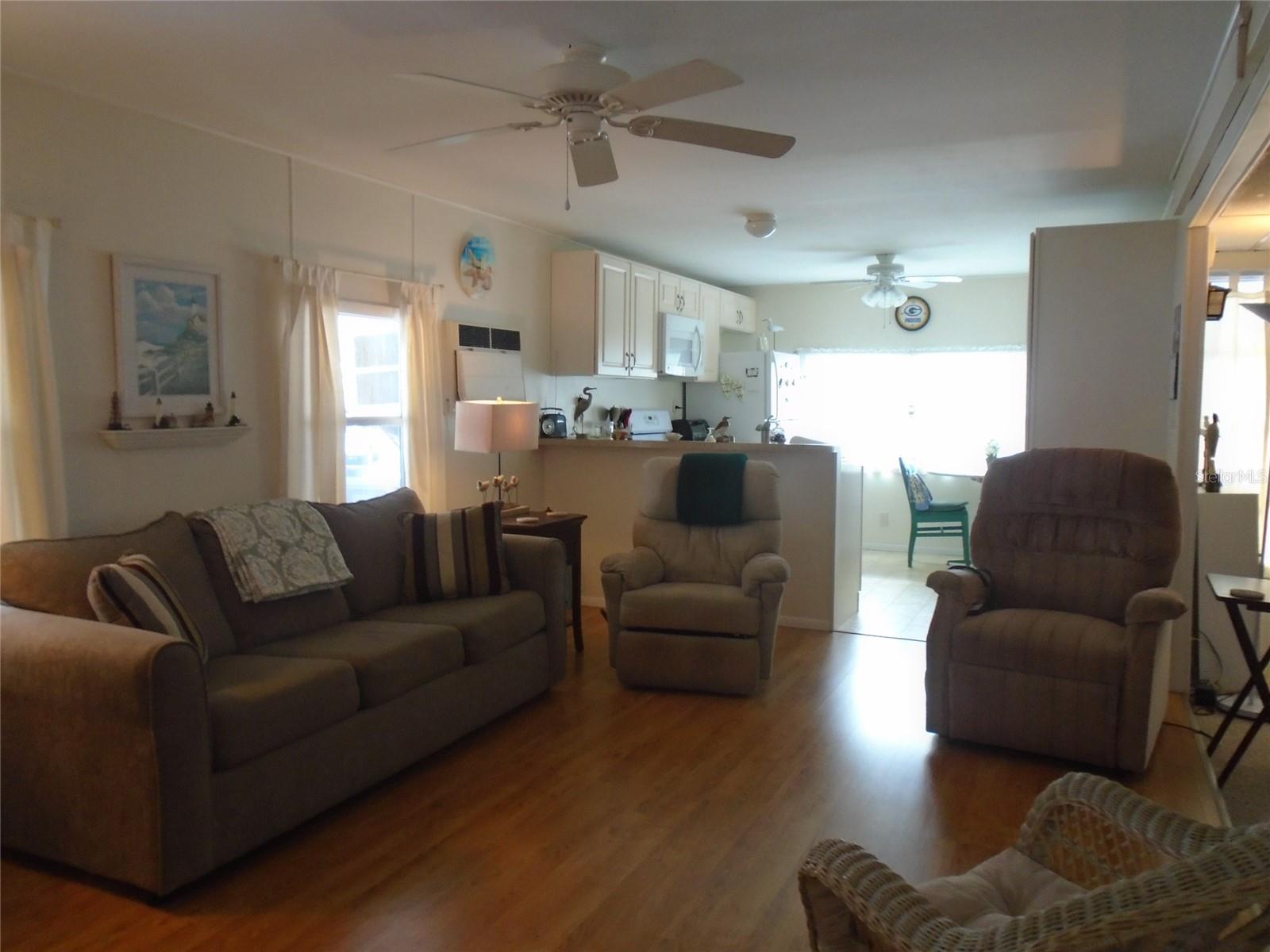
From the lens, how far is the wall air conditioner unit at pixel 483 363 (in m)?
4.96

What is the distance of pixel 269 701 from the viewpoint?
8.36 ft

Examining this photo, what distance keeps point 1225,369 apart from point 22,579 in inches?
222

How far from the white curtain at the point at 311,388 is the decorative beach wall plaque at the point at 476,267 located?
1.00m

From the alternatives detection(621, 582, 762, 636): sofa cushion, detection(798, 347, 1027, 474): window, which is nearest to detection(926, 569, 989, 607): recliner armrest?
detection(621, 582, 762, 636): sofa cushion

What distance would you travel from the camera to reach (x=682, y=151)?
380 centimetres

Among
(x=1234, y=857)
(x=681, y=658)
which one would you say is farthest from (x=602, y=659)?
(x=1234, y=857)

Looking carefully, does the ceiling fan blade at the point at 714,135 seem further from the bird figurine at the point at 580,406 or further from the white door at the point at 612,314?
the bird figurine at the point at 580,406

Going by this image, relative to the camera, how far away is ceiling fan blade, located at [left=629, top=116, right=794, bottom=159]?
8.93 ft

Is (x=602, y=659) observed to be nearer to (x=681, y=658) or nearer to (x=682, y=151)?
(x=681, y=658)

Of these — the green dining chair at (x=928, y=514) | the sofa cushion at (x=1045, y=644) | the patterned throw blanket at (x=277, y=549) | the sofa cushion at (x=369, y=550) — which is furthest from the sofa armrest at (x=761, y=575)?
the green dining chair at (x=928, y=514)

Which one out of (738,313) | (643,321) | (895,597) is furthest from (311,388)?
(738,313)

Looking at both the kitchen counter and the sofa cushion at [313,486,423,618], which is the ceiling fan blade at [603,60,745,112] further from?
the kitchen counter

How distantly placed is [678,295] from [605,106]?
165 inches

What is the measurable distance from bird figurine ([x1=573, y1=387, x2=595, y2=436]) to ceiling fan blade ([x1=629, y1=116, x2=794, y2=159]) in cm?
339
